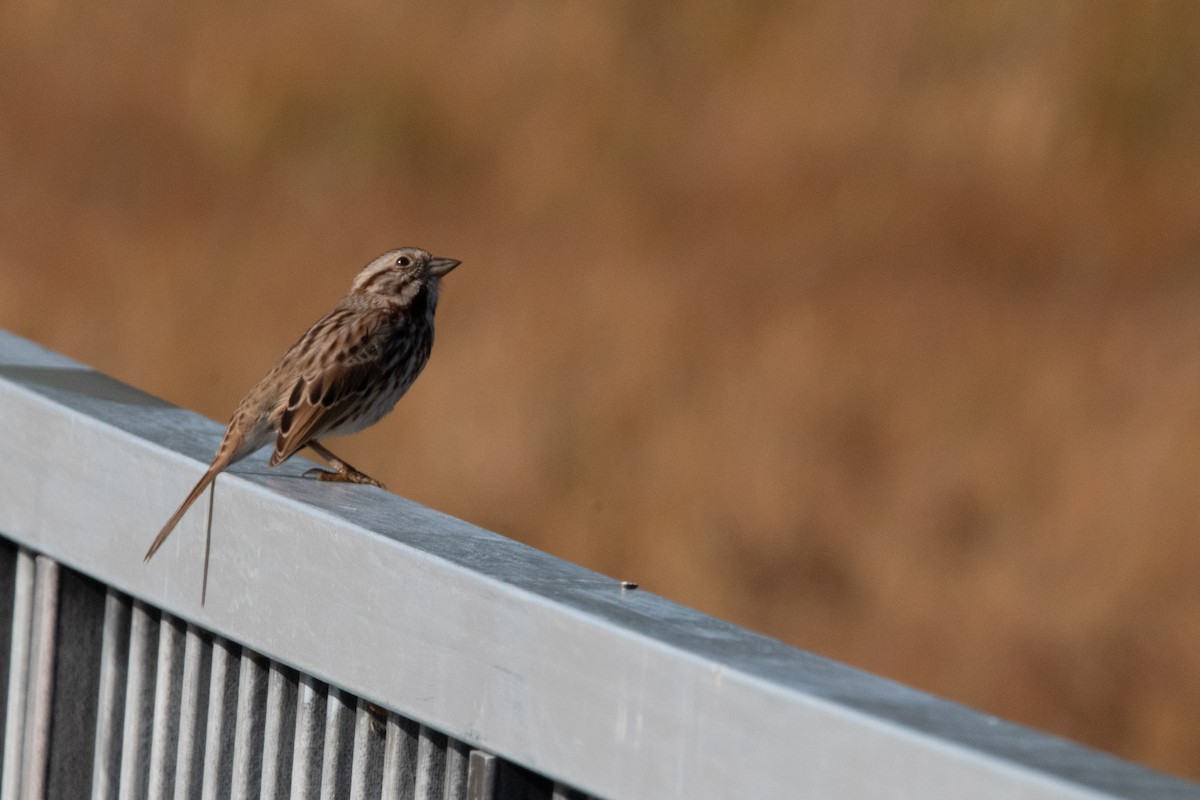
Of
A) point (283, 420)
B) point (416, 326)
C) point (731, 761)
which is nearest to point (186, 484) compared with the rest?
point (731, 761)

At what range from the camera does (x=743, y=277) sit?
13.2 meters

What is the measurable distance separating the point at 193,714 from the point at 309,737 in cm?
29

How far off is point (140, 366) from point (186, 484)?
11.0 m

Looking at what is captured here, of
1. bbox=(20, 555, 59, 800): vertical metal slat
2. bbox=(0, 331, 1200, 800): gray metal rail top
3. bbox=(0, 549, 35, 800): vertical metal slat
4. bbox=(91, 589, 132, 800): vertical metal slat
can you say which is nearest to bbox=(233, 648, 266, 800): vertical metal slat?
bbox=(0, 331, 1200, 800): gray metal rail top

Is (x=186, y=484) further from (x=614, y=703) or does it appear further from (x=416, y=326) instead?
(x=416, y=326)

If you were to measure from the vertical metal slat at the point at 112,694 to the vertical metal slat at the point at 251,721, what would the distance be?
38 cm

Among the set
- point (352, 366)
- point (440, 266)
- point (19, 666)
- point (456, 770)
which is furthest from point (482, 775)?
point (440, 266)

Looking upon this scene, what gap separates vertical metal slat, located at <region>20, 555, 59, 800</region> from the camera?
318 centimetres

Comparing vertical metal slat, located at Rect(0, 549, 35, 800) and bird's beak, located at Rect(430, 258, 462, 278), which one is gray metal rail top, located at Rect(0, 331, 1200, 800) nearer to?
vertical metal slat, located at Rect(0, 549, 35, 800)

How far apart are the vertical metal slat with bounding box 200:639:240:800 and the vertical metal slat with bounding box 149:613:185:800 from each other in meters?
0.12

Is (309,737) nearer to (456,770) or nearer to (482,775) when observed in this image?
(456,770)

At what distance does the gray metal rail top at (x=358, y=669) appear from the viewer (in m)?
2.05

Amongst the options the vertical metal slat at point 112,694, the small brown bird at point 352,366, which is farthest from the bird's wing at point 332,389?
the vertical metal slat at point 112,694

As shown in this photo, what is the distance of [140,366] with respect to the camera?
44.7 feet
